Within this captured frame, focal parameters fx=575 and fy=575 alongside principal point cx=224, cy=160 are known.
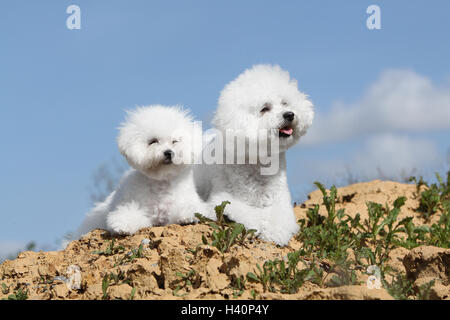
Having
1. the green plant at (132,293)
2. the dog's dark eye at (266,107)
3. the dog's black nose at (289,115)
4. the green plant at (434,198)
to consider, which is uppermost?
the dog's dark eye at (266,107)

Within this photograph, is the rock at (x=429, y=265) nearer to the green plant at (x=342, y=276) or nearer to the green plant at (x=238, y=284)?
the green plant at (x=342, y=276)

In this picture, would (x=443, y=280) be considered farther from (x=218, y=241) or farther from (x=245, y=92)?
(x=245, y=92)

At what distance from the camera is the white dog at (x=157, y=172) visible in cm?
612

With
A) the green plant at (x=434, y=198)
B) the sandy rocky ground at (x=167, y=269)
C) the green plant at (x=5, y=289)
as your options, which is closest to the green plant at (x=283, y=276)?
the sandy rocky ground at (x=167, y=269)

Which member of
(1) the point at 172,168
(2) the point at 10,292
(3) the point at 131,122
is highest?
(3) the point at 131,122

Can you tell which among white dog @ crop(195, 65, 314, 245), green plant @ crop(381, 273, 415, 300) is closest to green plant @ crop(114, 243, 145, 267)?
white dog @ crop(195, 65, 314, 245)

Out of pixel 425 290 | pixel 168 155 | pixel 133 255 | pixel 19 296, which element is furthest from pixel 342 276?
pixel 19 296

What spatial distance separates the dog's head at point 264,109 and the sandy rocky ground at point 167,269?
44.5 inches

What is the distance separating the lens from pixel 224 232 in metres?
5.51

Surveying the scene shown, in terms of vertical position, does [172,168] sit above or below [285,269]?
above
